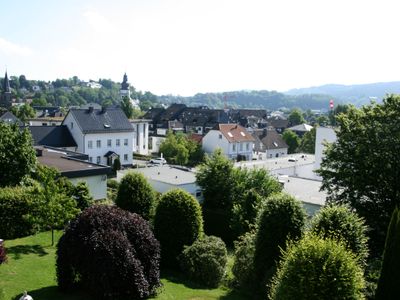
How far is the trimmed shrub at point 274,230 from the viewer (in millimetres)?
15445

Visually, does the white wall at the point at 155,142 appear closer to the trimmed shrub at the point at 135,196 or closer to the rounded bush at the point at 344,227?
the trimmed shrub at the point at 135,196

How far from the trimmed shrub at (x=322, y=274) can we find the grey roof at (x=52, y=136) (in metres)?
40.7

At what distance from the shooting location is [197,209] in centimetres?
1930

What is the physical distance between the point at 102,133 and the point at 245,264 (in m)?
35.2

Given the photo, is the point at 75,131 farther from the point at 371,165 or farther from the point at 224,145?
the point at 371,165

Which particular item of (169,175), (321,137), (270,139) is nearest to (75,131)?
(169,175)

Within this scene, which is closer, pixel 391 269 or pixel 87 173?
pixel 391 269

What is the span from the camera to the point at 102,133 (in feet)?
162

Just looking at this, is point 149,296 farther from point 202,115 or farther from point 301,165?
point 202,115

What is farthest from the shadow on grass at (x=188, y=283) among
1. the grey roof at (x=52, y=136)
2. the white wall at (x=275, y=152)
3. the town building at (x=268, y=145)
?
the white wall at (x=275, y=152)

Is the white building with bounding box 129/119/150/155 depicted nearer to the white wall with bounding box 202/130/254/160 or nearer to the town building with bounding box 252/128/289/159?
the white wall with bounding box 202/130/254/160

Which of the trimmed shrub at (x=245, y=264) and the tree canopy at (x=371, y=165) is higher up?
the tree canopy at (x=371, y=165)

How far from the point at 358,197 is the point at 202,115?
234 ft

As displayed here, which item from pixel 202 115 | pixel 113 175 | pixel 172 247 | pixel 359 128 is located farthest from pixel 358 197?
pixel 202 115
